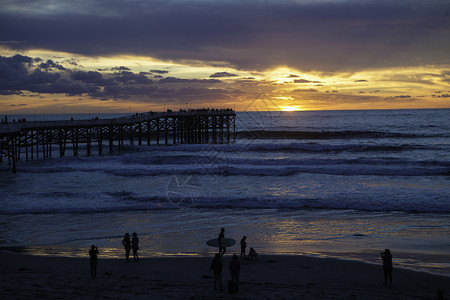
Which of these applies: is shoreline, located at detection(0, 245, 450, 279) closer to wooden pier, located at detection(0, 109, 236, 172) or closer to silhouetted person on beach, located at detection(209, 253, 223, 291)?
silhouetted person on beach, located at detection(209, 253, 223, 291)

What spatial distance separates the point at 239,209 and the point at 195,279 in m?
9.79

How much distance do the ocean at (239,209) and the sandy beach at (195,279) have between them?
0.93 m

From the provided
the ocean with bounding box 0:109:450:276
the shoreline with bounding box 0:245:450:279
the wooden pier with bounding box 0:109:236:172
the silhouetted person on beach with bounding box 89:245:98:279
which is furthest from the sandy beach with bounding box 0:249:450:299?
the wooden pier with bounding box 0:109:236:172

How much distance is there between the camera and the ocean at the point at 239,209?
13992mm

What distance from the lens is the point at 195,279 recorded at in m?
10.6

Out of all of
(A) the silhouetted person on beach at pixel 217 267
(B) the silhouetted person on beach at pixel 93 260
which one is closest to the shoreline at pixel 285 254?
(B) the silhouetted person on beach at pixel 93 260

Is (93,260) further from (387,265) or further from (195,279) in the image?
(387,265)

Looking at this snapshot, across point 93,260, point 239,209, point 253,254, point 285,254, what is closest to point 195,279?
point 253,254

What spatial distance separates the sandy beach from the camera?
9.37 metres

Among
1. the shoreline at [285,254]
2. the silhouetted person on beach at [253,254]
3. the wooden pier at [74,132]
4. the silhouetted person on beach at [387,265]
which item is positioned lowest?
the shoreline at [285,254]

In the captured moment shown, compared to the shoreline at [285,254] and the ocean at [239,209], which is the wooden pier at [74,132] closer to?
the ocean at [239,209]

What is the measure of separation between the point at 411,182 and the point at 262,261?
19.1m

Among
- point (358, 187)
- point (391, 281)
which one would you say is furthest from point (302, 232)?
point (358, 187)

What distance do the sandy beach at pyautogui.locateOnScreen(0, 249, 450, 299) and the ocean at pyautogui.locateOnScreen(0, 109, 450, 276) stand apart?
0.93 m
